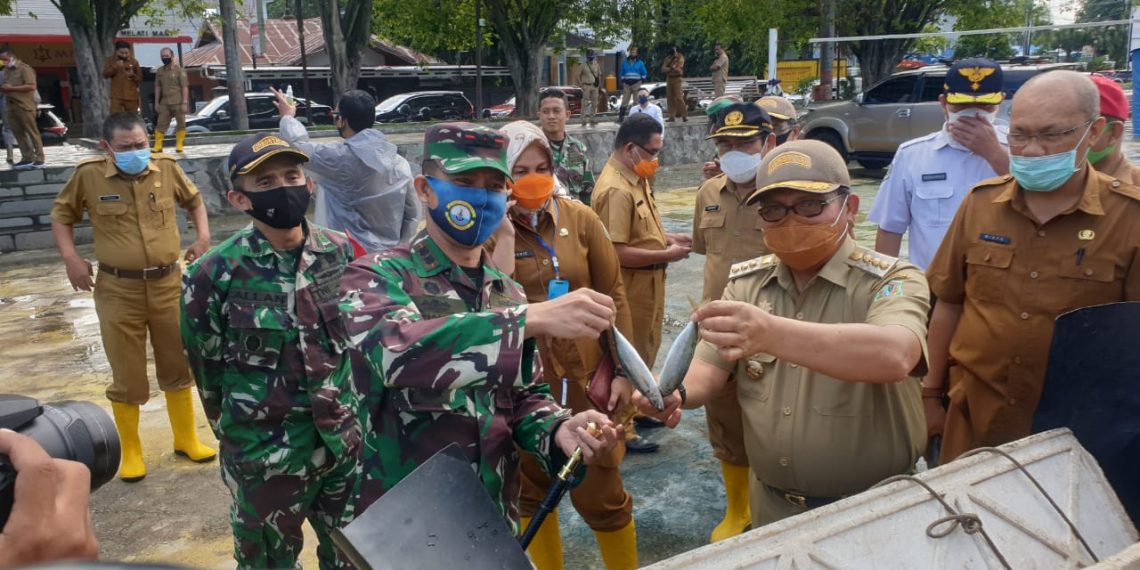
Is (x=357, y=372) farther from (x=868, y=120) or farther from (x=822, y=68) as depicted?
(x=822, y=68)

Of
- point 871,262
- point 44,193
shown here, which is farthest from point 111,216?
point 44,193

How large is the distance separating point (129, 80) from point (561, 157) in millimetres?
13979

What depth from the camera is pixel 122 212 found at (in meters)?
5.00

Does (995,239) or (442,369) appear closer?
(442,369)

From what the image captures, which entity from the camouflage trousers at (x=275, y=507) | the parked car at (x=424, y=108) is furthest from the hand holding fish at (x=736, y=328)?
the parked car at (x=424, y=108)

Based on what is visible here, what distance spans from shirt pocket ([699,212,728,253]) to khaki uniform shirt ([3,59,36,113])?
12.2 m

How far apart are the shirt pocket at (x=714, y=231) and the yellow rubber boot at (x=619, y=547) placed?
1564 millimetres

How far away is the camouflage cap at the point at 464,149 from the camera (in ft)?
7.56

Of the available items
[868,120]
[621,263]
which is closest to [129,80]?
[868,120]

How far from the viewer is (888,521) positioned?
1.82 m

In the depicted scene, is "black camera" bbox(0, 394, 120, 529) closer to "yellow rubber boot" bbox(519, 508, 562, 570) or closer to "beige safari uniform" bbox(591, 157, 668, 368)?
"yellow rubber boot" bbox(519, 508, 562, 570)

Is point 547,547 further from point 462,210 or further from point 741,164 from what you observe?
point 741,164

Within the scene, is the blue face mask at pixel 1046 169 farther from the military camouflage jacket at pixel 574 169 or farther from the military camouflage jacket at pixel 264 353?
the military camouflage jacket at pixel 574 169

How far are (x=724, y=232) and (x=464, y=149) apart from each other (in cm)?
238
